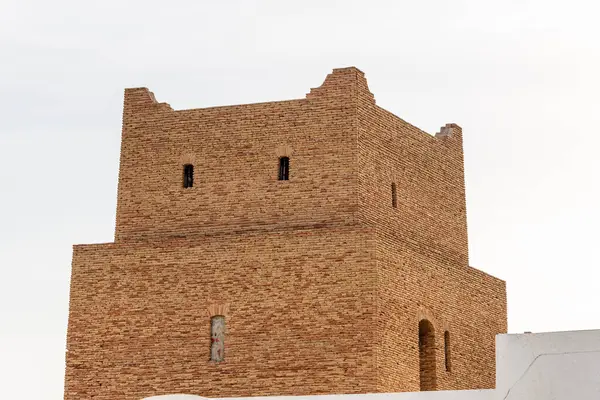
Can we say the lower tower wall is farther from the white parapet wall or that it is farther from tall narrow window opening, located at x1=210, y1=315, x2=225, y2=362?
the white parapet wall

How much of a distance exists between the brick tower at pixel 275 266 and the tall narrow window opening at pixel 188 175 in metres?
0.03

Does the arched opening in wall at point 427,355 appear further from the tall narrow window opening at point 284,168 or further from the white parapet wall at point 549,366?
the white parapet wall at point 549,366

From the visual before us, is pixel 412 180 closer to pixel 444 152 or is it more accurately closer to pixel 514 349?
pixel 444 152

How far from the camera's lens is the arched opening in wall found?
1009 inches

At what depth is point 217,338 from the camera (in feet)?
80.4

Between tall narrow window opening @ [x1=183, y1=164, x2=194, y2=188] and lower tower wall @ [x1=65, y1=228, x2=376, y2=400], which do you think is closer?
lower tower wall @ [x1=65, y1=228, x2=376, y2=400]

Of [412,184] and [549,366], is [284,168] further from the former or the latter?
[549,366]

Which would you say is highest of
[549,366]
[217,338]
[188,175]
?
[188,175]

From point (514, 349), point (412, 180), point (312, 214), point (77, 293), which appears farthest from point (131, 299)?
point (514, 349)

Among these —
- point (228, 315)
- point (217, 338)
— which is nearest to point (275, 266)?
point (228, 315)

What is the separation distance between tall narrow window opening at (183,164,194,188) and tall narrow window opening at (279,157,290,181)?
73.1 inches

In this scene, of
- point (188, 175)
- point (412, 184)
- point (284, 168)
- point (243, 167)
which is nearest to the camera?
point (284, 168)

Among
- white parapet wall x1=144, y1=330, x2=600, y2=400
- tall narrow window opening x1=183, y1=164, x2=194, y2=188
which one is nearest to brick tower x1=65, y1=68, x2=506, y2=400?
tall narrow window opening x1=183, y1=164, x2=194, y2=188

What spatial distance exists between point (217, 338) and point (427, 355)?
4.33 meters
